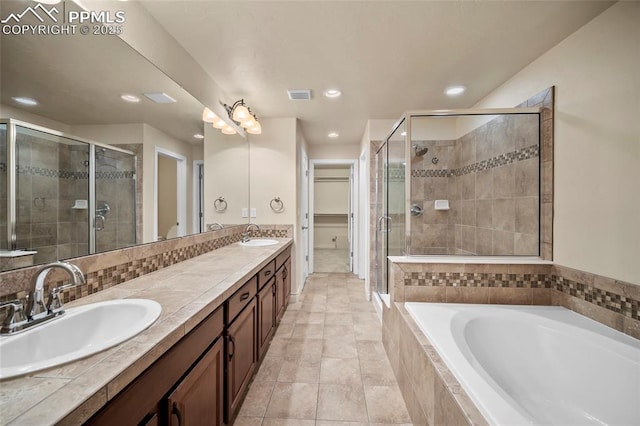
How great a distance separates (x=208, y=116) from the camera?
7.45ft

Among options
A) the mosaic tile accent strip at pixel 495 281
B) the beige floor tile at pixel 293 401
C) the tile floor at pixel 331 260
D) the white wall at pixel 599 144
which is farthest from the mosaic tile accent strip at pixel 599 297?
the tile floor at pixel 331 260

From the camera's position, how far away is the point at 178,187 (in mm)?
1965

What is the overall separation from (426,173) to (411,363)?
2.24 m

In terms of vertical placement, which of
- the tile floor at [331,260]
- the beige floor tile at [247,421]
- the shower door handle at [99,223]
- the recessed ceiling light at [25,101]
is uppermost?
the recessed ceiling light at [25,101]

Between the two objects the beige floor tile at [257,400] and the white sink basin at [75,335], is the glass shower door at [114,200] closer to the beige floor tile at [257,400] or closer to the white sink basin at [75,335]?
the white sink basin at [75,335]

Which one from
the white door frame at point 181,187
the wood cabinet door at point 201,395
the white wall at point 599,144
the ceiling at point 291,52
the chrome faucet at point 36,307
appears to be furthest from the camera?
the white door frame at point 181,187

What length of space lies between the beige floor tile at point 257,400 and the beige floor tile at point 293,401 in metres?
0.03

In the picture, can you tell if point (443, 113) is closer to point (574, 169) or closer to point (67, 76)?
point (574, 169)

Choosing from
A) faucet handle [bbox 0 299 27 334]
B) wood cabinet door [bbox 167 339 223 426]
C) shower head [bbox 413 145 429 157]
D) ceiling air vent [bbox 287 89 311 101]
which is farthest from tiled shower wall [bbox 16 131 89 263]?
shower head [bbox 413 145 429 157]

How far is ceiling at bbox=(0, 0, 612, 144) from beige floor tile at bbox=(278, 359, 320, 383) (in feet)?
6.31

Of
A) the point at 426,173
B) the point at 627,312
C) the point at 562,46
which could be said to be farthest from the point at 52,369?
the point at 426,173

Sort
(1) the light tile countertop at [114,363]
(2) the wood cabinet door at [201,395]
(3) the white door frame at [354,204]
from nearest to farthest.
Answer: (1) the light tile countertop at [114,363] → (2) the wood cabinet door at [201,395] → (3) the white door frame at [354,204]

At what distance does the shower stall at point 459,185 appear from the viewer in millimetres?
2018

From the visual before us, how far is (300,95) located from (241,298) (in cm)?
201
